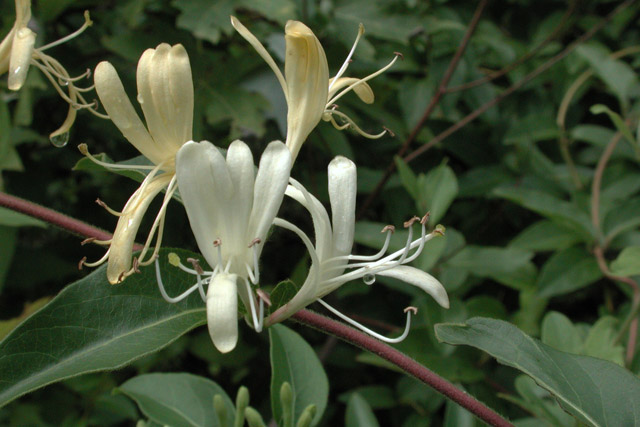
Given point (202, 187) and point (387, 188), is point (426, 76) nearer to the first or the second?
point (387, 188)

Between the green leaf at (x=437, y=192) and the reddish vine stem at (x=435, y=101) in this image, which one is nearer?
the green leaf at (x=437, y=192)

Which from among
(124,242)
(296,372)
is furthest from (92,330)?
(296,372)

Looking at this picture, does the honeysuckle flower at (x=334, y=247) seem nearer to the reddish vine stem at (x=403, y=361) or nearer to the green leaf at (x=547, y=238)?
the reddish vine stem at (x=403, y=361)

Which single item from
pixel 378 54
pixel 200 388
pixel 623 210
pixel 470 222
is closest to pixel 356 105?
pixel 378 54

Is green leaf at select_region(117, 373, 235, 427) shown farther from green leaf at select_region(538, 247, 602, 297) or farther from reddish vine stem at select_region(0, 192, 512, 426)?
green leaf at select_region(538, 247, 602, 297)

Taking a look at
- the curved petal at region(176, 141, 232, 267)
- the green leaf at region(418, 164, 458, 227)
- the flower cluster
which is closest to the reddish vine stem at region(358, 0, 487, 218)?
the green leaf at region(418, 164, 458, 227)

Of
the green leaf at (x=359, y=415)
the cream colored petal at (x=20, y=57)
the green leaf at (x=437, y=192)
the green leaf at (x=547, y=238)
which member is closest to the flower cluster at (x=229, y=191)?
the cream colored petal at (x=20, y=57)
